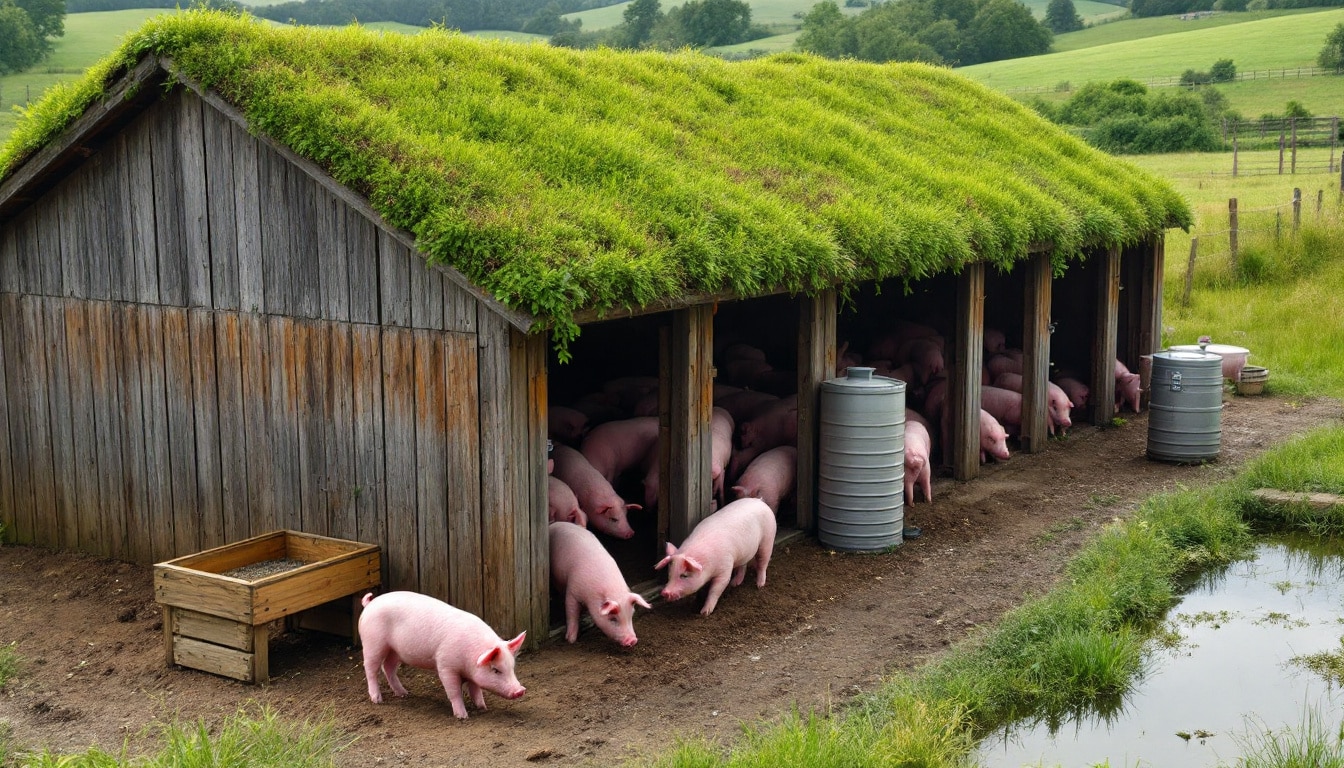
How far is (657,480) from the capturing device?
11.1 m

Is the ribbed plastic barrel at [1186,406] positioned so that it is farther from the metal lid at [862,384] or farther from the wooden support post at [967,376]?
the metal lid at [862,384]

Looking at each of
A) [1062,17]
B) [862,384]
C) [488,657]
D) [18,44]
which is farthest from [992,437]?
[1062,17]

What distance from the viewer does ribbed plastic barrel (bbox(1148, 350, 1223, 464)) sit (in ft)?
45.2

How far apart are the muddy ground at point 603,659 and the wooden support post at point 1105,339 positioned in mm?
4256

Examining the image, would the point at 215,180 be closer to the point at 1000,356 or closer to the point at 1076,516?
the point at 1076,516

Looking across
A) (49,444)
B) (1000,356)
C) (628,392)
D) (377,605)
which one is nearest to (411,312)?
(377,605)

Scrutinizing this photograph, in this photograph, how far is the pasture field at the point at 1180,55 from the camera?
65375 millimetres

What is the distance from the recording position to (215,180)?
9305 mm

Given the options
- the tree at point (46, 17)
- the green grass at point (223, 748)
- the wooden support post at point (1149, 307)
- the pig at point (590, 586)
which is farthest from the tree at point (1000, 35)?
the green grass at point (223, 748)

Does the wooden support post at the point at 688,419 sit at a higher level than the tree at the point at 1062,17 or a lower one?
lower

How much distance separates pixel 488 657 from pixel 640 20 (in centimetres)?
5093

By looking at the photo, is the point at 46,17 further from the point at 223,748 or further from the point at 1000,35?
the point at 1000,35

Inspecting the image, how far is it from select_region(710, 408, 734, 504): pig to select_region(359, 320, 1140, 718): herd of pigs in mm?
16

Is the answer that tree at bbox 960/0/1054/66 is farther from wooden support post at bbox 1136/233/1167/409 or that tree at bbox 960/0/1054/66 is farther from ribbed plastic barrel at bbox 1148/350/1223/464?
ribbed plastic barrel at bbox 1148/350/1223/464
